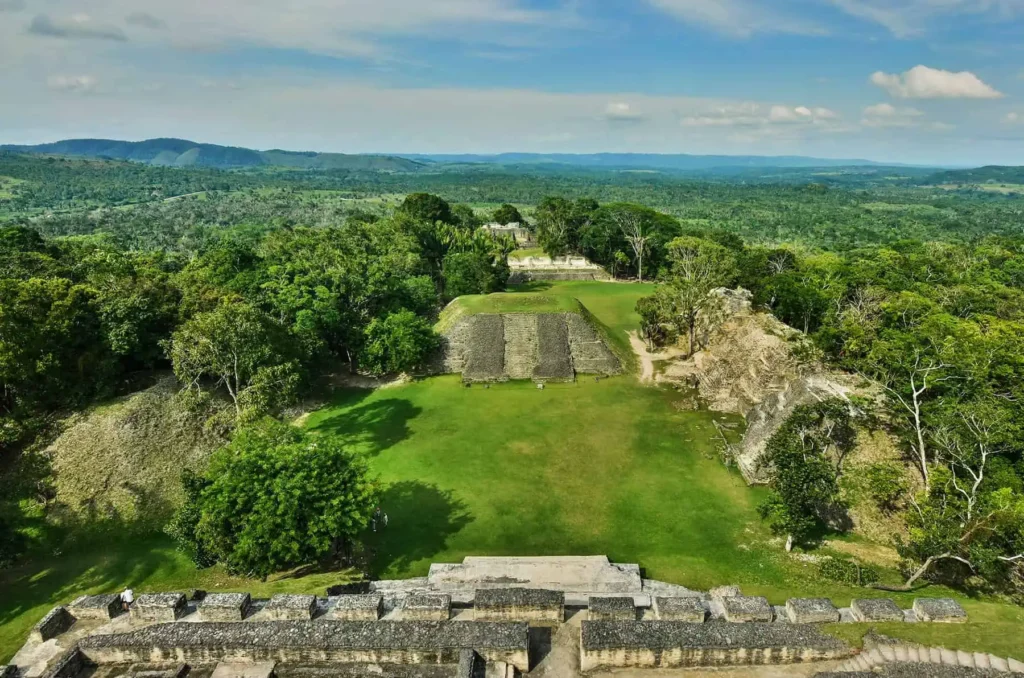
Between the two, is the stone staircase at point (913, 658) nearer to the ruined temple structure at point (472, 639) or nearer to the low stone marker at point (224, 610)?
the ruined temple structure at point (472, 639)

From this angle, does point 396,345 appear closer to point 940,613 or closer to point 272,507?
point 272,507

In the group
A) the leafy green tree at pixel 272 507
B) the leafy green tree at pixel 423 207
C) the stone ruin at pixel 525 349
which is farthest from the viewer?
the leafy green tree at pixel 423 207

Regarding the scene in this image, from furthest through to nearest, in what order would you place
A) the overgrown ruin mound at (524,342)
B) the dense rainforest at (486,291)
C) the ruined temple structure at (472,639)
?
1. the overgrown ruin mound at (524,342)
2. the dense rainforest at (486,291)
3. the ruined temple structure at (472,639)

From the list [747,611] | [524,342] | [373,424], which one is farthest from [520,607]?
[524,342]

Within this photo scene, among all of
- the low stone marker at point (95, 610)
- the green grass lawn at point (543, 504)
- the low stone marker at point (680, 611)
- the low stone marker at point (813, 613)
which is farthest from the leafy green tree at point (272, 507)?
the low stone marker at point (813, 613)

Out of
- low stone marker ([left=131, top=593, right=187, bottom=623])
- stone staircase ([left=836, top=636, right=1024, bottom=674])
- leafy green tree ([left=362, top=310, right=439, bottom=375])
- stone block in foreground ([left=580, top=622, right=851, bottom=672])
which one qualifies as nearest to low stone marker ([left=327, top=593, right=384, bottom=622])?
low stone marker ([left=131, top=593, right=187, bottom=623])
